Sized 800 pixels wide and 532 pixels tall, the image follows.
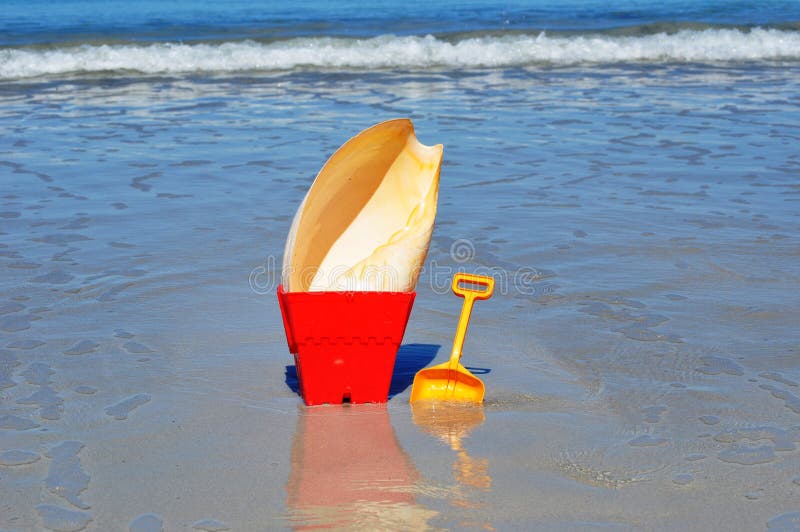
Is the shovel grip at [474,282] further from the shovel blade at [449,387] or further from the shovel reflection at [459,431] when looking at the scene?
the shovel reflection at [459,431]

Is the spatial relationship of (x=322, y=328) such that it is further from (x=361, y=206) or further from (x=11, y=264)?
(x=11, y=264)

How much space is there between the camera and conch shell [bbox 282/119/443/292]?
122 inches

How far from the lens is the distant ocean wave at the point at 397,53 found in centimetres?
1305

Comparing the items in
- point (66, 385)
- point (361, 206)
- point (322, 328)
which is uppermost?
point (361, 206)

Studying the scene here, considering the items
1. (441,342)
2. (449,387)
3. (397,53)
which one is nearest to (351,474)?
(449,387)

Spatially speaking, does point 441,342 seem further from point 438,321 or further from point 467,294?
point 467,294

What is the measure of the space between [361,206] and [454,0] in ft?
70.4

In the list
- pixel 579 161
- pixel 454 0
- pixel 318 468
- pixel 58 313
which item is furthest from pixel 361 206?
pixel 454 0

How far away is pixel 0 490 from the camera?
2.51 metres

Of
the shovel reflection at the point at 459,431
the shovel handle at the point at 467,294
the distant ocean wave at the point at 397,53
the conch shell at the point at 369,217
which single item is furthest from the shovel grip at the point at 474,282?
the distant ocean wave at the point at 397,53

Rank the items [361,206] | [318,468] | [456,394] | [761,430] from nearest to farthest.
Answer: [318,468], [761,430], [456,394], [361,206]

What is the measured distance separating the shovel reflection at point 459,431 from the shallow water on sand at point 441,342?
1cm

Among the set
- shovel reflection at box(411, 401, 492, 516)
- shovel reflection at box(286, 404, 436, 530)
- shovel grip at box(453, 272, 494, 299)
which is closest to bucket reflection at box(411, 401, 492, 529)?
shovel reflection at box(411, 401, 492, 516)

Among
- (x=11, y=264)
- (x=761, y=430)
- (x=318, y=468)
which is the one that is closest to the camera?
(x=318, y=468)
